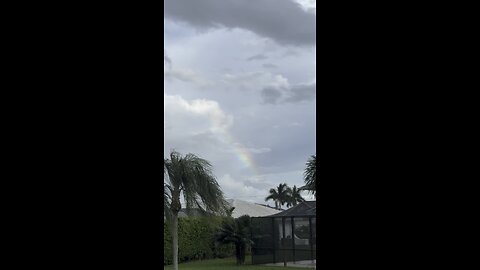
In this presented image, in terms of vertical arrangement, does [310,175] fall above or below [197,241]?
above

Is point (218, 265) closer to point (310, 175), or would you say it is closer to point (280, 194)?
point (310, 175)

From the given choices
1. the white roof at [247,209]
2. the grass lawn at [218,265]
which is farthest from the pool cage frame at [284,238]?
the white roof at [247,209]

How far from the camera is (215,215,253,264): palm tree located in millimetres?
9977

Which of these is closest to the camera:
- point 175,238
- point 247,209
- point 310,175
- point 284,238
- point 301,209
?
point 175,238

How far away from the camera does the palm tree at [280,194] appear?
13869 millimetres

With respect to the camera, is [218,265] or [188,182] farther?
[218,265]

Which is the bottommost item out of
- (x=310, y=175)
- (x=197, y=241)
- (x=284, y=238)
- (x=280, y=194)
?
(x=197, y=241)

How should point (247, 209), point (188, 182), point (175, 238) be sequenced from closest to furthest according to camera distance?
point (188, 182)
point (175, 238)
point (247, 209)

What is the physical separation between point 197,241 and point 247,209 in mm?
1352

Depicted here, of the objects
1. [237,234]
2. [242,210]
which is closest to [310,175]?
[242,210]

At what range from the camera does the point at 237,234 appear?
1007 cm

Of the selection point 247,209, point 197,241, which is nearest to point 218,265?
point 197,241
